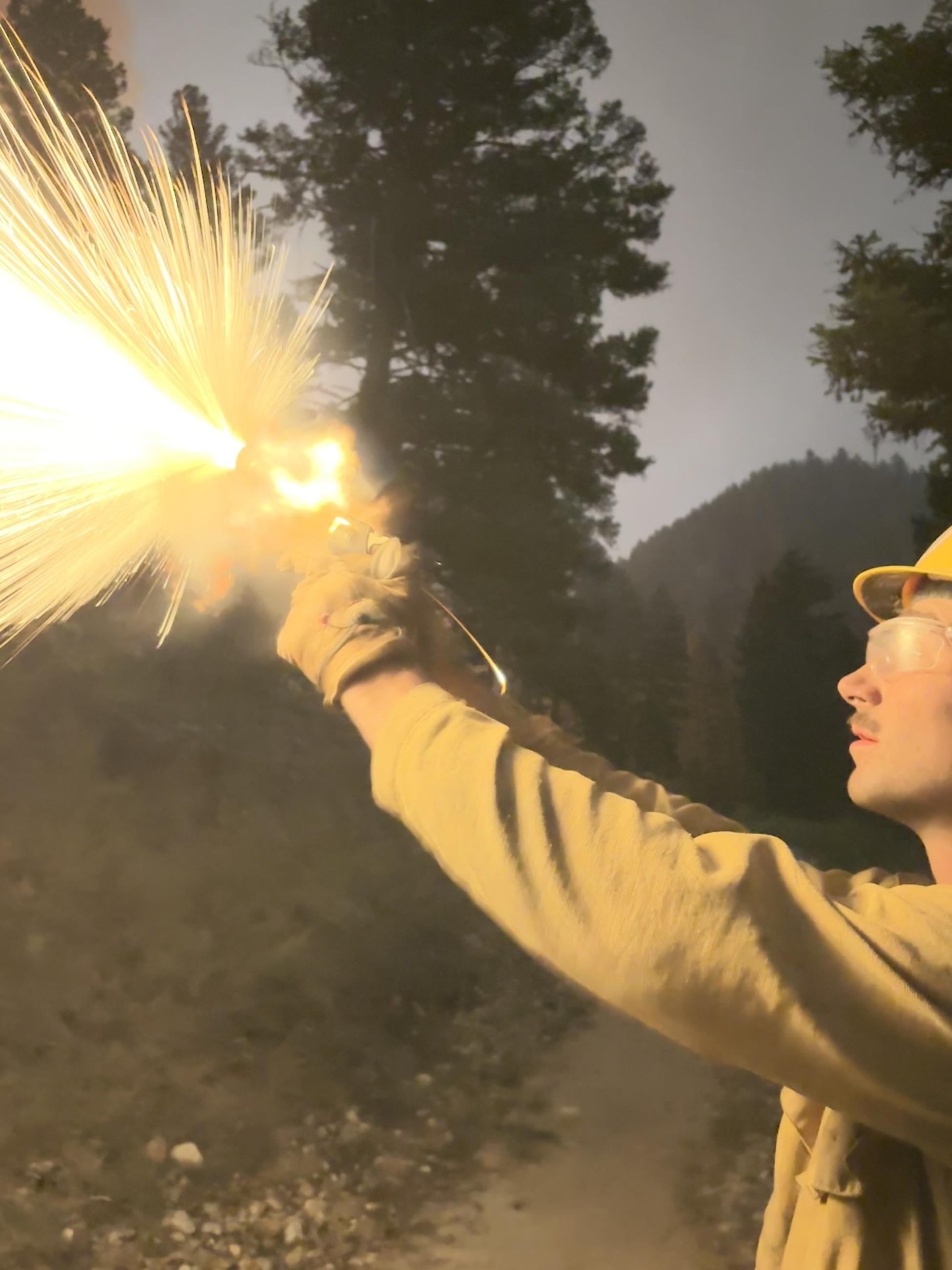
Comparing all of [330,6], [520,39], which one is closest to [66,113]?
[330,6]

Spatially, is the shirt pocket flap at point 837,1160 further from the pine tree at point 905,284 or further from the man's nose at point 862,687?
the pine tree at point 905,284

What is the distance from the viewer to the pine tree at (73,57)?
1.33m

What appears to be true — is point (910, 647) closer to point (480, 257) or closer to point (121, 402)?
point (121, 402)

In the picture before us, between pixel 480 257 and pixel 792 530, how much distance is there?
108 cm

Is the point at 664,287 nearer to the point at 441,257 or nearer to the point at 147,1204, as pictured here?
the point at 441,257

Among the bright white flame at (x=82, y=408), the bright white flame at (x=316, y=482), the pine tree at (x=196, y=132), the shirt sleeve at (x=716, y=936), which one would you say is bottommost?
the shirt sleeve at (x=716, y=936)

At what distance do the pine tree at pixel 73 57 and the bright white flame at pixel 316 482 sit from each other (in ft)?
2.95

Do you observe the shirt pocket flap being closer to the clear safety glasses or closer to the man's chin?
the man's chin

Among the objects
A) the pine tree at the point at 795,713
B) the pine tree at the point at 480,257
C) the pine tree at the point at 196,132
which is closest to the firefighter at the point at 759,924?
the pine tree at the point at 480,257

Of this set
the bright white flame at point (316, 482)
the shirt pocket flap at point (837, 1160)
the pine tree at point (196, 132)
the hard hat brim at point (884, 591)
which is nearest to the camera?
the shirt pocket flap at point (837, 1160)

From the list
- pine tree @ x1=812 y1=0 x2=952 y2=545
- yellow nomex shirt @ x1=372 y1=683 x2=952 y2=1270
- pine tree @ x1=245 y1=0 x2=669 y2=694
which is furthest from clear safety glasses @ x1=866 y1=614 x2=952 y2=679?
pine tree @ x1=812 y1=0 x2=952 y2=545

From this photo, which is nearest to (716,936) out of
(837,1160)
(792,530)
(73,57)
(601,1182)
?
(837,1160)

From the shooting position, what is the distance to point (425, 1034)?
158cm

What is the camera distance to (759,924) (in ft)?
1.43
